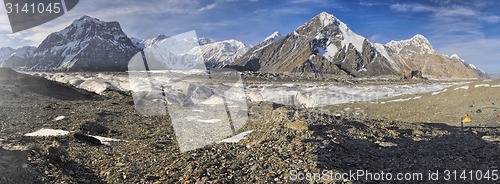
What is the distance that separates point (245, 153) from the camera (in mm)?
12648

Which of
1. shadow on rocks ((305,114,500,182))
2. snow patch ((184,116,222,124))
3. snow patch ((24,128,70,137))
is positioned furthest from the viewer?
snow patch ((184,116,222,124))

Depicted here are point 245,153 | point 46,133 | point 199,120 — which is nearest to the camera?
A: point 245,153

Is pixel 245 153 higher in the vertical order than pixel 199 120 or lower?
higher

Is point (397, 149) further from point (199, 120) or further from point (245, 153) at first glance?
point (199, 120)

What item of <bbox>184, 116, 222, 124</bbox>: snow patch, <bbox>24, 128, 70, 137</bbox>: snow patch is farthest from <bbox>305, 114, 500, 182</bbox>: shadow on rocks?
<bbox>24, 128, 70, 137</bbox>: snow patch

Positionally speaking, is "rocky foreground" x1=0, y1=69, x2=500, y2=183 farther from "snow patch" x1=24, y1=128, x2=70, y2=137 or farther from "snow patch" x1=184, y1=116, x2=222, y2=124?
"snow patch" x1=184, y1=116, x2=222, y2=124

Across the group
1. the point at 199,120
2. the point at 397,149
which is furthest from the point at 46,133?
the point at 397,149

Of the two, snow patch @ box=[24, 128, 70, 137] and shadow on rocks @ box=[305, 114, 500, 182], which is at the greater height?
snow patch @ box=[24, 128, 70, 137]

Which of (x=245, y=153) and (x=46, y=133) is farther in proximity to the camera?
(x=46, y=133)

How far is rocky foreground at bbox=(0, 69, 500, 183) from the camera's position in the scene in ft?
34.1

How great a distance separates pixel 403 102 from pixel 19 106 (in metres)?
34.6

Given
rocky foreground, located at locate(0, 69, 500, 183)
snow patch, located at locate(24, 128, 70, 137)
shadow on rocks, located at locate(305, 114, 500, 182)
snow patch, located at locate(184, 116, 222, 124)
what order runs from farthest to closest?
1. snow patch, located at locate(184, 116, 222, 124)
2. snow patch, located at locate(24, 128, 70, 137)
3. shadow on rocks, located at locate(305, 114, 500, 182)
4. rocky foreground, located at locate(0, 69, 500, 183)

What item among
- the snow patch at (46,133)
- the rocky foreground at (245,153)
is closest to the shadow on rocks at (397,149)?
the rocky foreground at (245,153)

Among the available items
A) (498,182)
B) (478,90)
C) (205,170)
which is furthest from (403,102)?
(205,170)
